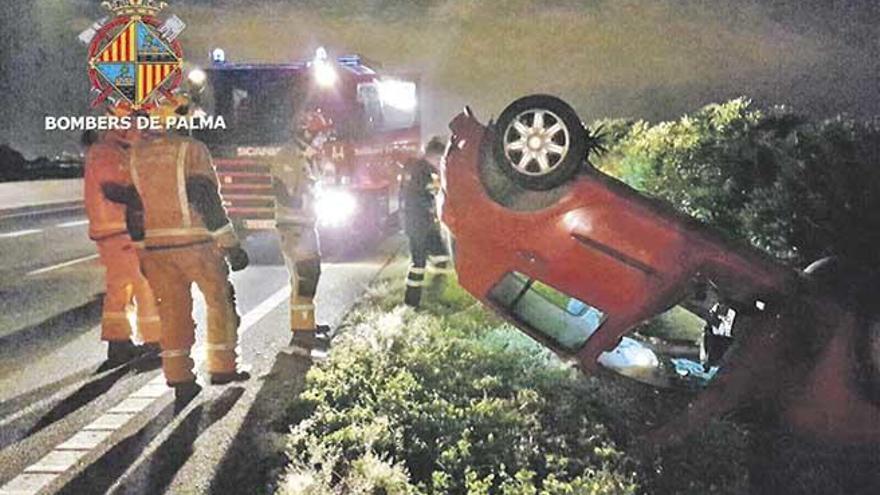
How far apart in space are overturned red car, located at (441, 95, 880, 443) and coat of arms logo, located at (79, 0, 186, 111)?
16.6 ft

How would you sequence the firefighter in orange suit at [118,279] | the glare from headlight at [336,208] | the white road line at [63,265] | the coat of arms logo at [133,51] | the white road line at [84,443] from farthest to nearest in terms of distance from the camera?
1. the glare from headlight at [336,208]
2. the white road line at [63,265]
3. the coat of arms logo at [133,51]
4. the firefighter in orange suit at [118,279]
5. the white road line at [84,443]

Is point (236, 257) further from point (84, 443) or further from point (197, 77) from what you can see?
point (197, 77)

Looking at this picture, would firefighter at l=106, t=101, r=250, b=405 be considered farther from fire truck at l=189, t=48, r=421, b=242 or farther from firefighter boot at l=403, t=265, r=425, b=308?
fire truck at l=189, t=48, r=421, b=242

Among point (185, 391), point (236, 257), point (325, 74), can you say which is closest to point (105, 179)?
point (236, 257)

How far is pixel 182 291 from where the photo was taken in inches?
189

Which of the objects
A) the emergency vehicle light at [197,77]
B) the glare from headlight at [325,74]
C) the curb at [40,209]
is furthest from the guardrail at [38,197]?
the glare from headlight at [325,74]

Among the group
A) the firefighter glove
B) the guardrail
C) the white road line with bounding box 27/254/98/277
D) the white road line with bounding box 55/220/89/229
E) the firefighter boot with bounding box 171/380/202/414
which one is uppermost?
the firefighter glove

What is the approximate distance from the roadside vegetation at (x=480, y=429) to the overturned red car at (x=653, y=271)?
0.99 ft

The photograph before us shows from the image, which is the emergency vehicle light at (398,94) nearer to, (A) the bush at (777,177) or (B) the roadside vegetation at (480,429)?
(A) the bush at (777,177)

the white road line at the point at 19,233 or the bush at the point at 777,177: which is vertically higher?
the bush at the point at 777,177

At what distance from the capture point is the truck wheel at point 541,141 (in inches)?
137

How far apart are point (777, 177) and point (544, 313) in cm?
252

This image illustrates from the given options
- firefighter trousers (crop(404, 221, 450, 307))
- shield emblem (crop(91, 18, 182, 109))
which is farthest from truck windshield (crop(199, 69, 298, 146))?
firefighter trousers (crop(404, 221, 450, 307))

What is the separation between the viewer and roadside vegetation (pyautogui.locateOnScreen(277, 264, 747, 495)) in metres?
3.52
